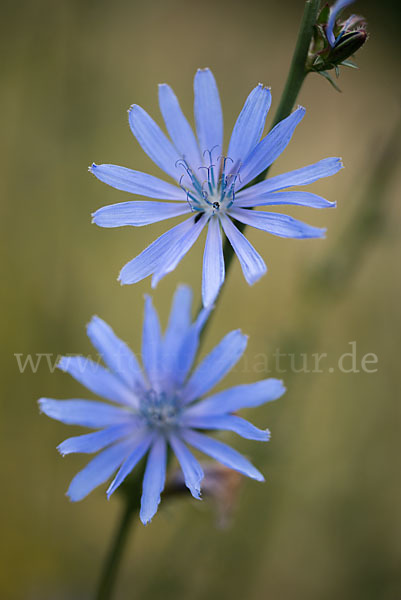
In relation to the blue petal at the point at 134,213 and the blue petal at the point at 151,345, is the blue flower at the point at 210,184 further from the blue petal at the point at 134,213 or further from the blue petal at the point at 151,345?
the blue petal at the point at 151,345

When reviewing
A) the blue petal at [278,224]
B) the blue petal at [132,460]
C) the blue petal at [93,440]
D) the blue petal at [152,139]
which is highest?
the blue petal at [152,139]

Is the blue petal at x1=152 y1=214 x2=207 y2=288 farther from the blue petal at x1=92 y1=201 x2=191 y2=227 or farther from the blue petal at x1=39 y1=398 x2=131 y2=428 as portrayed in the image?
the blue petal at x1=39 y1=398 x2=131 y2=428

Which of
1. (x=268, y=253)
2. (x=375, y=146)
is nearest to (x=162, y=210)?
(x=375, y=146)

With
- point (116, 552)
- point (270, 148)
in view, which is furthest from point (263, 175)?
point (116, 552)

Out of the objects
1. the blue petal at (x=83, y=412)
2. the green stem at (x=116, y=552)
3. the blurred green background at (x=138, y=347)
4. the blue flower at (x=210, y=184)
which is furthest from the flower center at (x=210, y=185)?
the blurred green background at (x=138, y=347)

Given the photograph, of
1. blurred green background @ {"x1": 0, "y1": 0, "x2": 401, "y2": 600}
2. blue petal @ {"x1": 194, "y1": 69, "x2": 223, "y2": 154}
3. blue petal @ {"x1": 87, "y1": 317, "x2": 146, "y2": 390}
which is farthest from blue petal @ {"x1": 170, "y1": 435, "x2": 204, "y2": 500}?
blurred green background @ {"x1": 0, "y1": 0, "x2": 401, "y2": 600}

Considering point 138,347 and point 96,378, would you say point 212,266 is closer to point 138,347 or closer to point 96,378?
point 96,378
